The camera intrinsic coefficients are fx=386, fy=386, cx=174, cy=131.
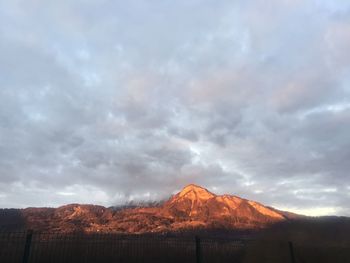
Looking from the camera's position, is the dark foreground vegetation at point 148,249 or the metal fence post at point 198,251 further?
the metal fence post at point 198,251

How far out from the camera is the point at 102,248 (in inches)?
616

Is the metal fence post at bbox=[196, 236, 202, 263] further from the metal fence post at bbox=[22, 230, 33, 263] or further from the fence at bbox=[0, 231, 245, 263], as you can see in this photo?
the metal fence post at bbox=[22, 230, 33, 263]

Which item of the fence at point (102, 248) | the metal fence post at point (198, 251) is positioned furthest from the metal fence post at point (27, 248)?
the metal fence post at point (198, 251)

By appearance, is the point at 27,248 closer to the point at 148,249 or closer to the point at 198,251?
the point at 148,249

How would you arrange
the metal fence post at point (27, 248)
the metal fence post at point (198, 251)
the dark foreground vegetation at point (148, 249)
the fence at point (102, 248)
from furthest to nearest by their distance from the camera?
the metal fence post at point (198, 251) < the dark foreground vegetation at point (148, 249) < the fence at point (102, 248) < the metal fence post at point (27, 248)

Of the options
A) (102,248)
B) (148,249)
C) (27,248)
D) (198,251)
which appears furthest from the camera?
(148,249)

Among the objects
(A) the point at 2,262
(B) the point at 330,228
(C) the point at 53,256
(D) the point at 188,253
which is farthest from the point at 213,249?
(B) the point at 330,228

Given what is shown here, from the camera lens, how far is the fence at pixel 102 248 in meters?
13.4

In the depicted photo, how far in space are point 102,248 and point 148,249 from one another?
2106mm

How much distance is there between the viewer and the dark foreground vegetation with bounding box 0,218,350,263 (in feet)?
44.3

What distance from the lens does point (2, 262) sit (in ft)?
43.9

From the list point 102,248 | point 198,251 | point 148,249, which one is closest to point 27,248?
point 102,248

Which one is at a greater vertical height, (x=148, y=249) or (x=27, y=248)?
(x=148, y=249)

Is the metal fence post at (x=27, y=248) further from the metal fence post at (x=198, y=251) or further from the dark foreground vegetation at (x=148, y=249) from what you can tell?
the metal fence post at (x=198, y=251)
